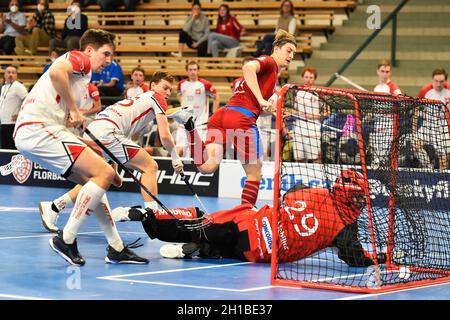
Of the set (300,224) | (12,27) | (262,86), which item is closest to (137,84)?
(12,27)

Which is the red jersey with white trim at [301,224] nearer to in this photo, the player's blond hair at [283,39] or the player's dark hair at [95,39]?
the player's blond hair at [283,39]

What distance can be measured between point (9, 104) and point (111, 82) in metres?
1.78

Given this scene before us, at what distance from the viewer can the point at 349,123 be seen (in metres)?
9.62

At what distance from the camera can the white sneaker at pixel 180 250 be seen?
23.1 feet

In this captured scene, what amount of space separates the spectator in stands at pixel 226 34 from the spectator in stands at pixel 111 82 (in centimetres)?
217

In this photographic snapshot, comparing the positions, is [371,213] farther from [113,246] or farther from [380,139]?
[113,246]

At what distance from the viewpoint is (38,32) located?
18812 millimetres

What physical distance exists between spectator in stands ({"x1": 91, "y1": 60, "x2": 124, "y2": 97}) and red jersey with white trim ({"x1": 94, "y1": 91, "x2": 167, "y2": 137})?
6.79 m

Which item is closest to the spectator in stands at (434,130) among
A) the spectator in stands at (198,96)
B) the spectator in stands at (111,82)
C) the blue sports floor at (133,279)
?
the blue sports floor at (133,279)

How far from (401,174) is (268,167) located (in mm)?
5803

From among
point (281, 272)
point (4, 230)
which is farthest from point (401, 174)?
point (4, 230)

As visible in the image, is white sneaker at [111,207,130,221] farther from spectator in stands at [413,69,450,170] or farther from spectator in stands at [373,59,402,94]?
spectator in stands at [373,59,402,94]
